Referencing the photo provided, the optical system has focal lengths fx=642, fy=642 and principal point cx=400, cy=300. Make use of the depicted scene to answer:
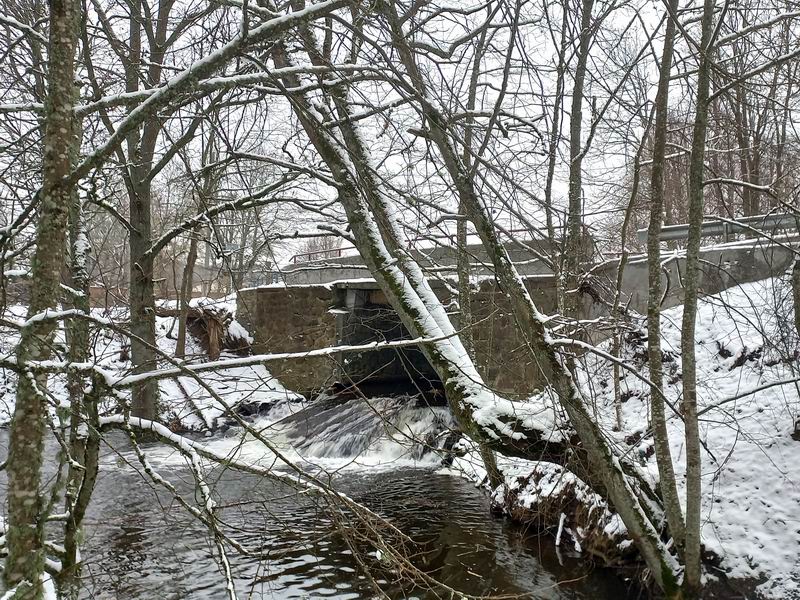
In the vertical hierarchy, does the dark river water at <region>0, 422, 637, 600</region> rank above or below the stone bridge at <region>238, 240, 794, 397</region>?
below

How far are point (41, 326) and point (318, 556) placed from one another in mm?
4093

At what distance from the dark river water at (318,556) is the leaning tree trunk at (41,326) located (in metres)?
1.99

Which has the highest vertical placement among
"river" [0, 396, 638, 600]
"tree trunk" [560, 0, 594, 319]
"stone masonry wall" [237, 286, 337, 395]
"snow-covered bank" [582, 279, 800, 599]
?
"tree trunk" [560, 0, 594, 319]

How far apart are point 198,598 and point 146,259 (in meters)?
4.83

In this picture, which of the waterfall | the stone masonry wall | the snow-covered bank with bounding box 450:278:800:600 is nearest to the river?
the snow-covered bank with bounding box 450:278:800:600

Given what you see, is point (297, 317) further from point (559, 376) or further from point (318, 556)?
point (559, 376)

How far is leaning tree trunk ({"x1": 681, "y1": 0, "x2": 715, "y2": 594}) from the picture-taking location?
5.10m

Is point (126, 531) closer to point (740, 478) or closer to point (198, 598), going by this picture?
point (198, 598)

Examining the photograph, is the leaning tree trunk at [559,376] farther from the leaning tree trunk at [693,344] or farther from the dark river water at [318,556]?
the dark river water at [318,556]

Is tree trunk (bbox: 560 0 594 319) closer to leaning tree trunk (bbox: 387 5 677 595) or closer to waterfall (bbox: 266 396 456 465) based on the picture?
leaning tree trunk (bbox: 387 5 677 595)

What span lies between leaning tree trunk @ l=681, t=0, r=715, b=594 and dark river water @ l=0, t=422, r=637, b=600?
96 centimetres

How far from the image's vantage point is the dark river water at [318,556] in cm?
571

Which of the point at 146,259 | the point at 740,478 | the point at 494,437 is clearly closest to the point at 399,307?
the point at 494,437

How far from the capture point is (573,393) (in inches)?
181
